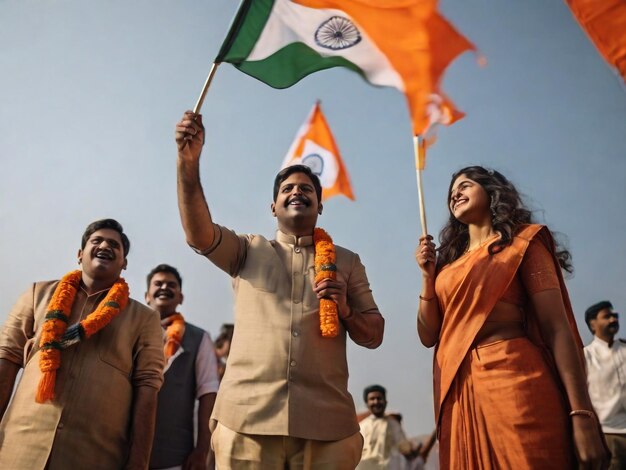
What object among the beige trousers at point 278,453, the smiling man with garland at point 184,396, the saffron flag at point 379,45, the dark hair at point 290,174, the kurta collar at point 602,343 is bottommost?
the beige trousers at point 278,453

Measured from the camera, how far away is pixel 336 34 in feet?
13.6

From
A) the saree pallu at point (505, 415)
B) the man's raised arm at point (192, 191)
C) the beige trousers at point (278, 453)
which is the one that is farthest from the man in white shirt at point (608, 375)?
the man's raised arm at point (192, 191)

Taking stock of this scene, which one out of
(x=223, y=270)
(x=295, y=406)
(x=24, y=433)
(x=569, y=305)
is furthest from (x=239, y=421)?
(x=569, y=305)

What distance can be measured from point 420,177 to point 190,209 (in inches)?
65.8

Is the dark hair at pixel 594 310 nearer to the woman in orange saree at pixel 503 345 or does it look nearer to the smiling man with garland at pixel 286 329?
the woman in orange saree at pixel 503 345

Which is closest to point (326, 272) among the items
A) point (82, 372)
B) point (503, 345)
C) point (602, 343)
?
point (503, 345)

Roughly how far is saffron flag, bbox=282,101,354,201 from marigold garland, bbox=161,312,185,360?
2.92m

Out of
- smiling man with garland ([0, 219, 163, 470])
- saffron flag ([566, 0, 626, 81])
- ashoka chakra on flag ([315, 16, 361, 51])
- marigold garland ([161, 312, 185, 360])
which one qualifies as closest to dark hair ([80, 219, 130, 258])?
smiling man with garland ([0, 219, 163, 470])

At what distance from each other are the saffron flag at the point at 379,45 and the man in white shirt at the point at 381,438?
614 cm

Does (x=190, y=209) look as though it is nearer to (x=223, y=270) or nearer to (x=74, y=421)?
(x=223, y=270)

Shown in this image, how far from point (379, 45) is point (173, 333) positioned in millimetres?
2732

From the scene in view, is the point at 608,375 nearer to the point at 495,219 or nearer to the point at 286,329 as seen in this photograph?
the point at 495,219

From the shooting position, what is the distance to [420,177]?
399 cm

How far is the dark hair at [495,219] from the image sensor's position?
3391 mm
